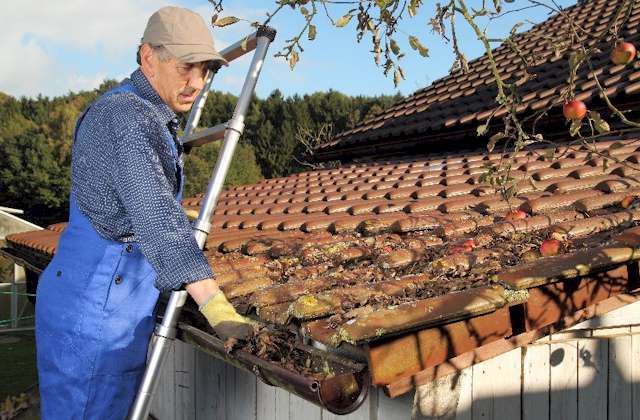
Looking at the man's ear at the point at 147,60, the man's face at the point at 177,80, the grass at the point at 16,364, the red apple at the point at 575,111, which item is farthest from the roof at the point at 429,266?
the grass at the point at 16,364

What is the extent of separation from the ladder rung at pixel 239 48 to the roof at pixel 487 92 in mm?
4383

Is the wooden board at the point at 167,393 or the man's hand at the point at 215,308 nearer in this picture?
the man's hand at the point at 215,308

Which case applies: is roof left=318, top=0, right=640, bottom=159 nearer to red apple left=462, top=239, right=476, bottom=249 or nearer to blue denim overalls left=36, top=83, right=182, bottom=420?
red apple left=462, top=239, right=476, bottom=249

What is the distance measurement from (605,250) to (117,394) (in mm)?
1964

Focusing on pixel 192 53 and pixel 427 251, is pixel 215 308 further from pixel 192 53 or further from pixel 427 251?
pixel 427 251

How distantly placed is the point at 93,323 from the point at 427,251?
1.56 metres

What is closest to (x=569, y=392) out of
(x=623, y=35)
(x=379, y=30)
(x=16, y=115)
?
(x=379, y=30)

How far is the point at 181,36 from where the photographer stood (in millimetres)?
2049

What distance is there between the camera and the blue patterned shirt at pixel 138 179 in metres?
1.86

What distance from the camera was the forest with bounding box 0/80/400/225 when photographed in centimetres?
3275

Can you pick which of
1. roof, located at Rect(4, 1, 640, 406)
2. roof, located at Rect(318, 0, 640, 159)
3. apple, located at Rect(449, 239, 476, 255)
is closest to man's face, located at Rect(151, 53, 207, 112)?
roof, located at Rect(4, 1, 640, 406)

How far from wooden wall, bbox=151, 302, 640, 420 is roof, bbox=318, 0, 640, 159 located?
10.9 ft

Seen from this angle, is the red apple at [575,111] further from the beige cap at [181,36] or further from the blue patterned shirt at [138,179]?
the blue patterned shirt at [138,179]

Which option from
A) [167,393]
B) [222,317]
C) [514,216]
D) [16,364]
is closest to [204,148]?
[16,364]
